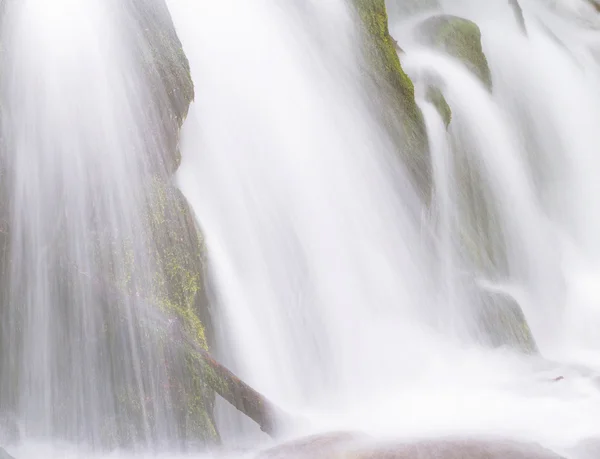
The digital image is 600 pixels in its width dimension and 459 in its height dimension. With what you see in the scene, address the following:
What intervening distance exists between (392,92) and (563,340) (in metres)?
4.06

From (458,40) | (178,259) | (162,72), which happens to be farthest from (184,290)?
(458,40)

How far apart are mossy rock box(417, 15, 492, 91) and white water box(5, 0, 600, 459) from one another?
61cm

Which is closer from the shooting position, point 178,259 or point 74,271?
point 74,271

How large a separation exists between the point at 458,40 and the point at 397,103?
375 cm

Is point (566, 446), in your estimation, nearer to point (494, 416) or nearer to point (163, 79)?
point (494, 416)

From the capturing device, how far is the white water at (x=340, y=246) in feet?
19.5

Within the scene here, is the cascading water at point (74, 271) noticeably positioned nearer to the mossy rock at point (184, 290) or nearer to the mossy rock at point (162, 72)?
the mossy rock at point (184, 290)

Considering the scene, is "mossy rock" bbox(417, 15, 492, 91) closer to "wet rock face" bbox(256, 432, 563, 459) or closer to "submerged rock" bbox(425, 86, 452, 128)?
"submerged rock" bbox(425, 86, 452, 128)

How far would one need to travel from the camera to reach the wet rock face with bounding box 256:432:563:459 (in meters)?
4.47

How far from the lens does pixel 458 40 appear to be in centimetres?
1215

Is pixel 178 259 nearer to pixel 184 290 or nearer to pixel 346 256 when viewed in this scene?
pixel 184 290

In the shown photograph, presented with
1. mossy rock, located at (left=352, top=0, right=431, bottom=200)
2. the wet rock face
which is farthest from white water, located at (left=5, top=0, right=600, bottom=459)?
the wet rock face

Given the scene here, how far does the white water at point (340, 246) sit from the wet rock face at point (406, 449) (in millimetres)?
475

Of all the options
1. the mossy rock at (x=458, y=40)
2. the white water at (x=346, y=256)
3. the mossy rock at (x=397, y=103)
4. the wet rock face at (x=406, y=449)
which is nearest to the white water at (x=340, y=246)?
the white water at (x=346, y=256)
